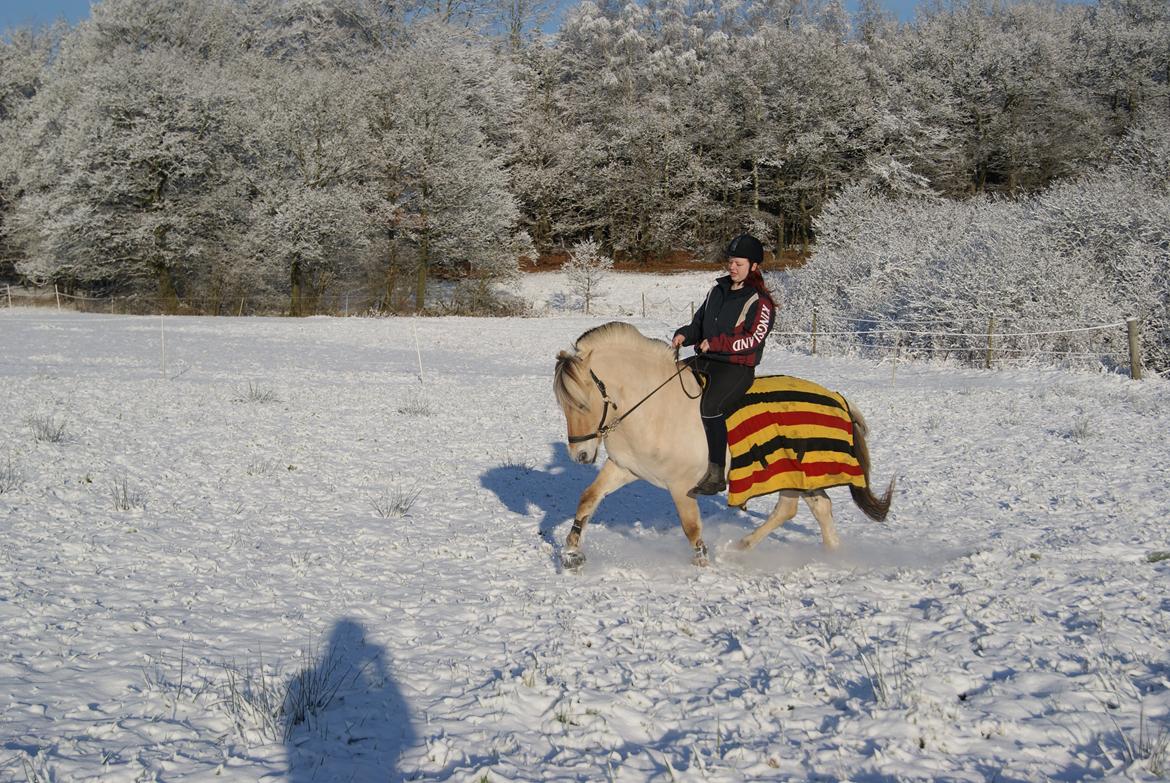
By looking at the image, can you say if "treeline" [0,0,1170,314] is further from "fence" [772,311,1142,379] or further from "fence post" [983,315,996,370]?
"fence post" [983,315,996,370]

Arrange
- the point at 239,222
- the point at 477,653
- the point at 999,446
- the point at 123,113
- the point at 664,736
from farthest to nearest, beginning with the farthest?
the point at 239,222 → the point at 123,113 → the point at 999,446 → the point at 477,653 → the point at 664,736

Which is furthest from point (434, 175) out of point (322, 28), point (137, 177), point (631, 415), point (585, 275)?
point (631, 415)

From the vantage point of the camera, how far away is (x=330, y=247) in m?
40.9

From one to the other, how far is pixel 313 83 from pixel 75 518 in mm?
39721

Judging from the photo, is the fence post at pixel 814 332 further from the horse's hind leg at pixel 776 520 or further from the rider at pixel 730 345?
the rider at pixel 730 345

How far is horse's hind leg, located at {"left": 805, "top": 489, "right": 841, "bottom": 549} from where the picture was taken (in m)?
6.85

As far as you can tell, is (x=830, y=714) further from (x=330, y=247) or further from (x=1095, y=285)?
(x=330, y=247)

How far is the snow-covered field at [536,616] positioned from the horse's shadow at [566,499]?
0.06m

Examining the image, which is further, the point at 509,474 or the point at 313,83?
the point at 313,83

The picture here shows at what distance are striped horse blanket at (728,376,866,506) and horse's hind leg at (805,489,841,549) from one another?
359 millimetres

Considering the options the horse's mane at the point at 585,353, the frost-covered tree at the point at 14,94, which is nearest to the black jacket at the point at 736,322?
the horse's mane at the point at 585,353

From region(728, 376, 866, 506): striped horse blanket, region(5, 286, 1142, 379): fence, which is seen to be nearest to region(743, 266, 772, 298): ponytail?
region(728, 376, 866, 506): striped horse blanket

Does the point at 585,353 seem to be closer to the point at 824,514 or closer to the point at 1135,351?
the point at 824,514

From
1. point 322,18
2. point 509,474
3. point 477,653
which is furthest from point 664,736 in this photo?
point 322,18
